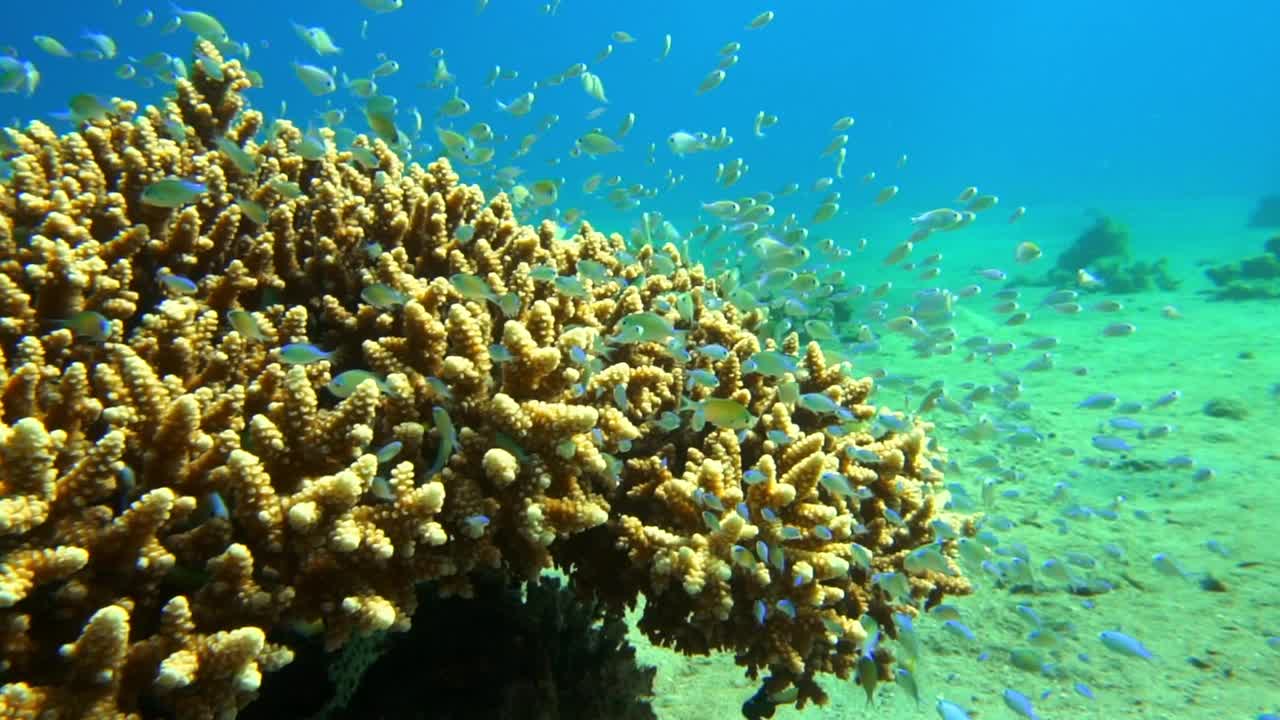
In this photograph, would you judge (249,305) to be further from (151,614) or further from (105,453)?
(151,614)

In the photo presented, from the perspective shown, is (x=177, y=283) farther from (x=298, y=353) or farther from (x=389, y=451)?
(x=389, y=451)

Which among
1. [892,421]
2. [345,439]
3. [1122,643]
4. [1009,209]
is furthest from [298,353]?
[1009,209]

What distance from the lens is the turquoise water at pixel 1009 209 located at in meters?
5.52

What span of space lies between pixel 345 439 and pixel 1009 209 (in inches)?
2463

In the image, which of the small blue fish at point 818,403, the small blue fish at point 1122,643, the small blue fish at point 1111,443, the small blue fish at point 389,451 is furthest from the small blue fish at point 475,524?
the small blue fish at point 1111,443

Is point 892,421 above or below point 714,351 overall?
below

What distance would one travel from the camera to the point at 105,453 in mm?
2174

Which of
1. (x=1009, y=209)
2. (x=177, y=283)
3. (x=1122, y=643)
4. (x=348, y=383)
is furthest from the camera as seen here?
(x=1009, y=209)

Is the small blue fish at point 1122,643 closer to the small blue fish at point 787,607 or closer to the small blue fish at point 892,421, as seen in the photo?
the small blue fish at point 892,421

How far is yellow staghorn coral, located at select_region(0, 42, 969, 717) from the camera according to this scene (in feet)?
7.06

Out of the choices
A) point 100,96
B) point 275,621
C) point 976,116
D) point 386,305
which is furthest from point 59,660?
point 976,116

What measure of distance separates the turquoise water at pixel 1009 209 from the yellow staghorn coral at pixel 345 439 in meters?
1.77

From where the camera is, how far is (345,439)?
2.61m

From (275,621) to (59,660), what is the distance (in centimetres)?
58
